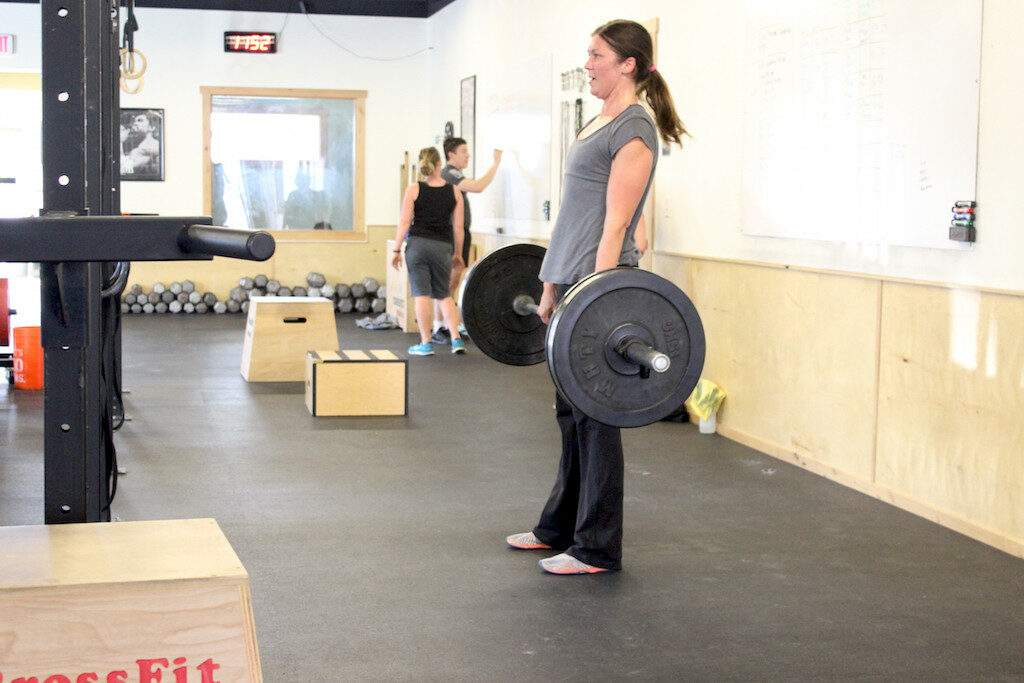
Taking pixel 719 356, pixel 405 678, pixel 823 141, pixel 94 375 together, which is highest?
pixel 823 141

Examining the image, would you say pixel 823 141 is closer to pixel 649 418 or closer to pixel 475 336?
pixel 475 336

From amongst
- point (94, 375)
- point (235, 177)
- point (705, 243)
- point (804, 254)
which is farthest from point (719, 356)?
point (235, 177)

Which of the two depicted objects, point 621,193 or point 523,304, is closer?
point 621,193

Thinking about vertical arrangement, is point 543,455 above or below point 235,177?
below

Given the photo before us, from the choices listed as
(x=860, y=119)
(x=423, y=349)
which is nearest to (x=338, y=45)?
(x=423, y=349)

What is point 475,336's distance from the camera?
11.1 ft

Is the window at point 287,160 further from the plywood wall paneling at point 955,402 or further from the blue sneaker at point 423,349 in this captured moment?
the plywood wall paneling at point 955,402

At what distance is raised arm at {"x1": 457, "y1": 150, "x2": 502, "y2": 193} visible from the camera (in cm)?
822

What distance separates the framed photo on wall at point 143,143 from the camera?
10.9m

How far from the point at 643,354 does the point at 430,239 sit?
5.39 metres

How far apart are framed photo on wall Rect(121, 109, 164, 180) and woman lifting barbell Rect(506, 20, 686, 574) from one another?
8697 mm

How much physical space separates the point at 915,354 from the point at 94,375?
279 centimetres

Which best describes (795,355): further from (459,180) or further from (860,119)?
(459,180)

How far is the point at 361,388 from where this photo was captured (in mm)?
5488
